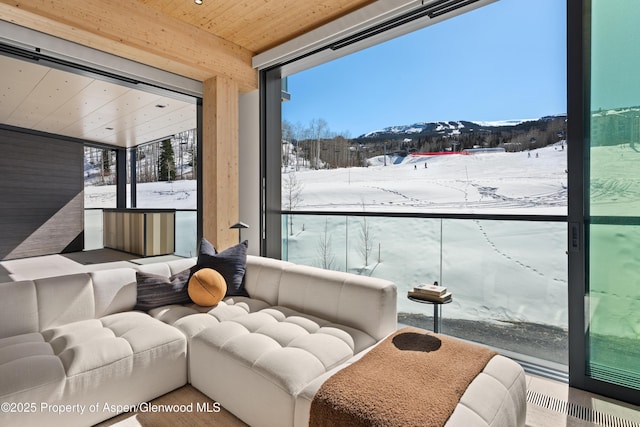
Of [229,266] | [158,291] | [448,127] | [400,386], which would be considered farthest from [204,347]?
[448,127]

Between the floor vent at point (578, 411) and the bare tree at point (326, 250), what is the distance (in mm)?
2275

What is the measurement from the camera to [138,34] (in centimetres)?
305

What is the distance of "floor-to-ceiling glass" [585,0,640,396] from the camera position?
196 centimetres

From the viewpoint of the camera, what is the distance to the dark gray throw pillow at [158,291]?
2383 millimetres

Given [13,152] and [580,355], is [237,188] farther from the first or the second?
[13,152]

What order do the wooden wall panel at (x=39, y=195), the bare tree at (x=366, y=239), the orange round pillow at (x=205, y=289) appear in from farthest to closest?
the wooden wall panel at (x=39, y=195) < the bare tree at (x=366, y=239) < the orange round pillow at (x=205, y=289)

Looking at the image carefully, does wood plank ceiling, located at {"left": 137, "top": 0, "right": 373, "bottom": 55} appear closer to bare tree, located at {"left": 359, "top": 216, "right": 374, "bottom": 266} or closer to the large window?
the large window

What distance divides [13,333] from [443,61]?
479cm

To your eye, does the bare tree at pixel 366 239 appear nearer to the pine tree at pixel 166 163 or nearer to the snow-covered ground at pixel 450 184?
the snow-covered ground at pixel 450 184

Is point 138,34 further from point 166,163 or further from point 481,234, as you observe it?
point 166,163

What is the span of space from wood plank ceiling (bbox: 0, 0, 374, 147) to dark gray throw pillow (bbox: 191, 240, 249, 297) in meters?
2.14

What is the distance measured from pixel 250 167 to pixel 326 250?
1420mm

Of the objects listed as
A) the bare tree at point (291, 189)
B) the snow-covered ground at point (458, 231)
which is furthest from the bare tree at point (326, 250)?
the bare tree at point (291, 189)

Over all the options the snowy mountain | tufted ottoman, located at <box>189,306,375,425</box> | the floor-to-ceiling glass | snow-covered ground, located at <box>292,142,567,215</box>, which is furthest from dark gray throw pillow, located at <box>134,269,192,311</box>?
the snowy mountain
